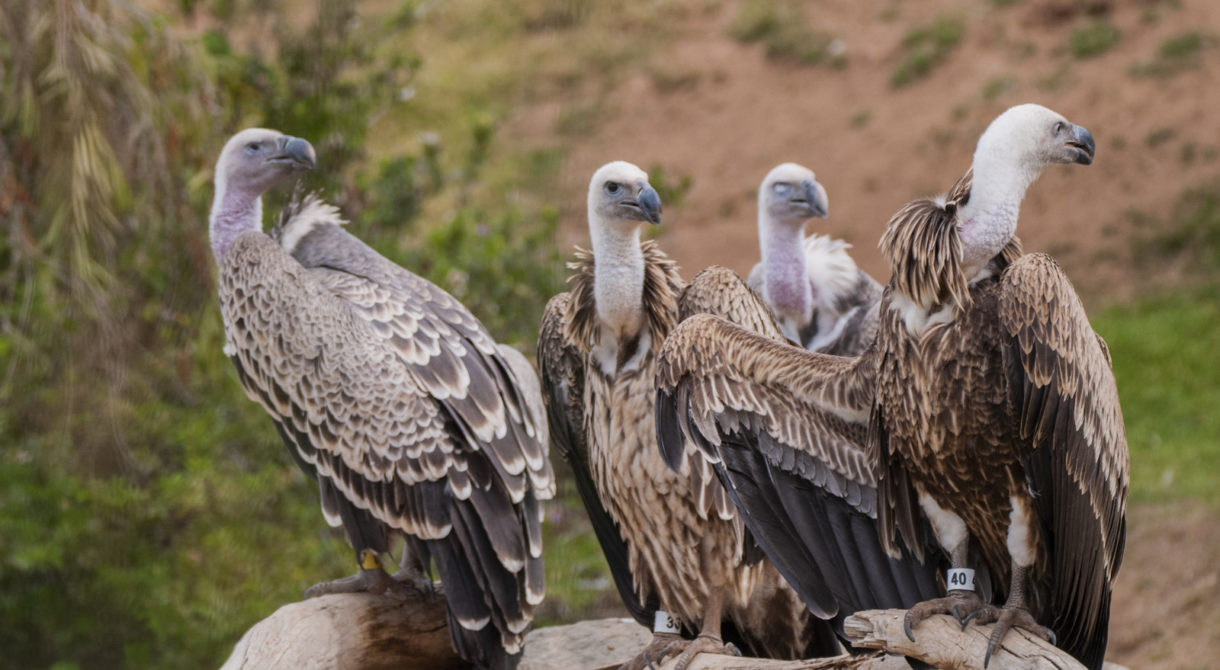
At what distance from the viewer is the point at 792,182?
6008 millimetres

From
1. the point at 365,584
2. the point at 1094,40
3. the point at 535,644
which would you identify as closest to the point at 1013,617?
the point at 365,584

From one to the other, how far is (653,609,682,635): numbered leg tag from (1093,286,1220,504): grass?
6.17 meters

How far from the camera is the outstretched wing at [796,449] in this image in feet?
12.4

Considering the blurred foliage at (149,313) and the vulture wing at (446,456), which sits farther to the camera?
the blurred foliage at (149,313)

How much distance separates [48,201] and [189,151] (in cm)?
96

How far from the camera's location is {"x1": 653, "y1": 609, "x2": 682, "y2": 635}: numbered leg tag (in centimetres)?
461

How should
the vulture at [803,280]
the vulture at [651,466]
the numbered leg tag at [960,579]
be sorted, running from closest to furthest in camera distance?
the numbered leg tag at [960,579], the vulture at [651,466], the vulture at [803,280]

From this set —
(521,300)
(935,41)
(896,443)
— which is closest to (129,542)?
(521,300)

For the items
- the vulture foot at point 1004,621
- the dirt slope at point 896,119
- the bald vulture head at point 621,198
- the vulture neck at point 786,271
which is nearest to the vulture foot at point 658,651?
the vulture foot at point 1004,621

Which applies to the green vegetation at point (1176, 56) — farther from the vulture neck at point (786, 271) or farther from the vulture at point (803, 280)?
the vulture neck at point (786, 271)

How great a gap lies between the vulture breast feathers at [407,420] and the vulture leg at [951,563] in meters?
1.54

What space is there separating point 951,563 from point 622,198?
1.50 metres

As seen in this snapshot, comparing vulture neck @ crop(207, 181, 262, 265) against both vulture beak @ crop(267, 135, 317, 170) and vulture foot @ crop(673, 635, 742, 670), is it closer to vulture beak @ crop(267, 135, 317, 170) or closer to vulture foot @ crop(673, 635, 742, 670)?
vulture beak @ crop(267, 135, 317, 170)

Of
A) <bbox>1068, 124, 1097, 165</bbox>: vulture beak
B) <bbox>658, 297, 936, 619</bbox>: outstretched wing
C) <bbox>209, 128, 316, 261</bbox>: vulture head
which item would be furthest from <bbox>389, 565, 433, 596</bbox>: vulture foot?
<bbox>1068, 124, 1097, 165</bbox>: vulture beak
